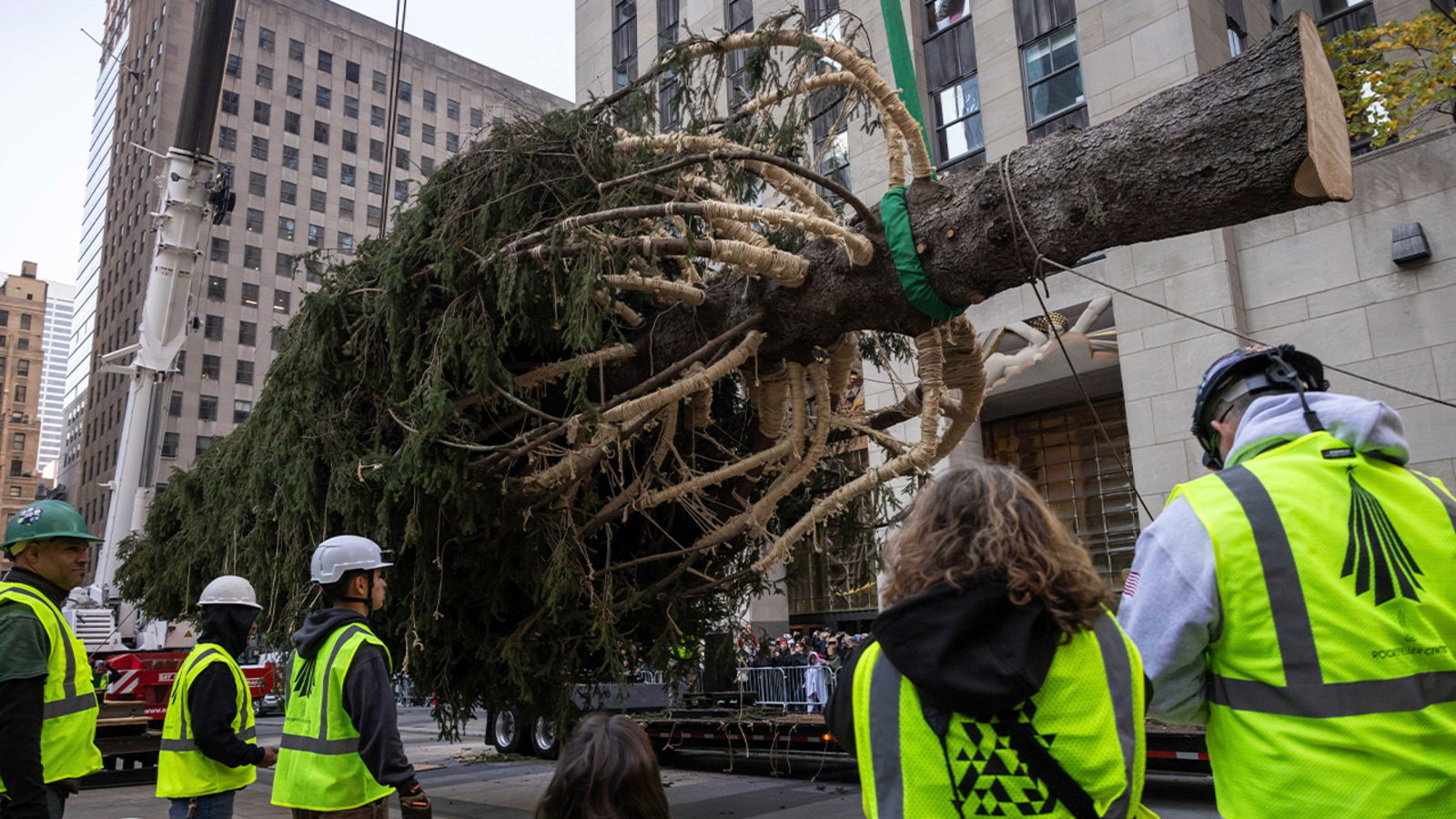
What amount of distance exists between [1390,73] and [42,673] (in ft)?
47.3

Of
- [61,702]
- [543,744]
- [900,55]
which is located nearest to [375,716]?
[61,702]

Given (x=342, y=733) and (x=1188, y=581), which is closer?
(x=1188, y=581)

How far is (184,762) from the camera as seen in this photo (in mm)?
4484

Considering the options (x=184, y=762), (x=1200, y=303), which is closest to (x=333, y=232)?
(x=1200, y=303)

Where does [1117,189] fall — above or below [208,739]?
above

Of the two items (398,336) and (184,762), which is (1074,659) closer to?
(184,762)

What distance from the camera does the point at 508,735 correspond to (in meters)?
14.7

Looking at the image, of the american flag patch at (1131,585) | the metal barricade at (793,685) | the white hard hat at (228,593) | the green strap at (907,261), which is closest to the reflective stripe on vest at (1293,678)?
the american flag patch at (1131,585)

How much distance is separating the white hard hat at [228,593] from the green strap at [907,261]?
3.90 metres

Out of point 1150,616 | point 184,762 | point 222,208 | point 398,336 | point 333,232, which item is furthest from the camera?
point 333,232

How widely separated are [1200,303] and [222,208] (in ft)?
49.1

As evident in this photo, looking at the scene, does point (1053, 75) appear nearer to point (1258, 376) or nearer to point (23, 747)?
point (1258, 376)

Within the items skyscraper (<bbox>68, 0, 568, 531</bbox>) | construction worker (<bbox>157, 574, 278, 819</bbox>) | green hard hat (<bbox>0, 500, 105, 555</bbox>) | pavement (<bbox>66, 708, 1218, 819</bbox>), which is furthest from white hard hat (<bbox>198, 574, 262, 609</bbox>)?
skyscraper (<bbox>68, 0, 568, 531</bbox>)

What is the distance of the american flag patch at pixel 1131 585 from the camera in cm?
213
